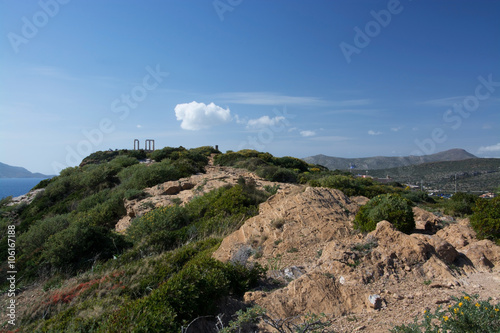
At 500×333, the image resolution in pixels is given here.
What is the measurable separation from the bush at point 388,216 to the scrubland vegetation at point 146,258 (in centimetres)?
2

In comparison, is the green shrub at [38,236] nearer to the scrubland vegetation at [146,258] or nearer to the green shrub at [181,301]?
the scrubland vegetation at [146,258]

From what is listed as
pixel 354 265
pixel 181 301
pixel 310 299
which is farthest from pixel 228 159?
pixel 181 301

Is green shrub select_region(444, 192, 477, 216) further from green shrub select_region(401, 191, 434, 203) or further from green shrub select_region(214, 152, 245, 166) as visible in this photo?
green shrub select_region(214, 152, 245, 166)

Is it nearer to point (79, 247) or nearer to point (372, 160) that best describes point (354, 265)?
point (79, 247)

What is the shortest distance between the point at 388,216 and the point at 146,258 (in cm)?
600

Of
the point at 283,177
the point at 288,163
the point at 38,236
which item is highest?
the point at 288,163

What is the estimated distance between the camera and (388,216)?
7082 mm

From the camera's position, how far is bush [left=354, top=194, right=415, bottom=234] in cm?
704

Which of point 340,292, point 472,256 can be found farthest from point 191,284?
point 472,256

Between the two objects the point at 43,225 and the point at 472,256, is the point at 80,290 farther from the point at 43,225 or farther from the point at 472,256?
the point at 472,256

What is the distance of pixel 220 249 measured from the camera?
23.7 feet

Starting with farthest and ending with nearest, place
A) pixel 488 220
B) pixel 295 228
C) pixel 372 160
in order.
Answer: pixel 372 160, pixel 295 228, pixel 488 220

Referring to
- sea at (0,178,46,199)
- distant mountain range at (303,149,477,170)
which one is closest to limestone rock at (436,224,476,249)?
sea at (0,178,46,199)

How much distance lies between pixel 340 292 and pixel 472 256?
9.75 feet
